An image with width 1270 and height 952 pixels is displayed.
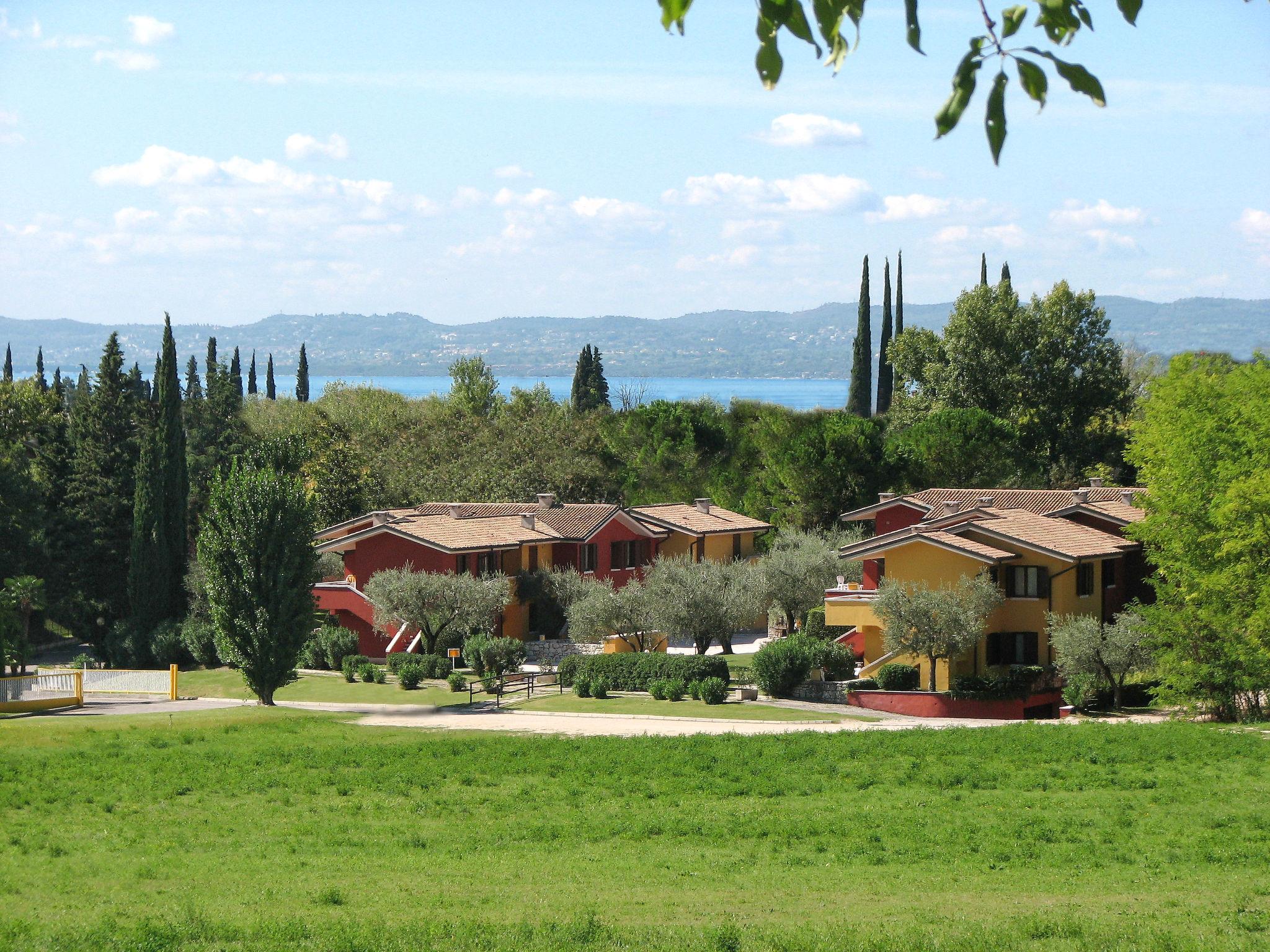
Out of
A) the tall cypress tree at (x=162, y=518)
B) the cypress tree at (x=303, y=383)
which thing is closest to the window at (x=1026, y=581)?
the tall cypress tree at (x=162, y=518)

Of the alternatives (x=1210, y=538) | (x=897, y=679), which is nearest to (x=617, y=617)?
(x=897, y=679)

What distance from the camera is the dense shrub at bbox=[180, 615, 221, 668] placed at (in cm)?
5650

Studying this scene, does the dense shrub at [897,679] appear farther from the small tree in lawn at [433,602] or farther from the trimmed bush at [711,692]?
the small tree in lawn at [433,602]

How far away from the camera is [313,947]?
1316 centimetres

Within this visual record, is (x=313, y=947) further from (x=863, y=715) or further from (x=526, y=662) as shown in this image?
(x=526, y=662)

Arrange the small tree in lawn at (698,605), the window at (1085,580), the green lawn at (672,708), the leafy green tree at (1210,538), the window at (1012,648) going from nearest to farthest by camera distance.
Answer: the leafy green tree at (1210,538) → the green lawn at (672,708) → the window at (1012,648) → the window at (1085,580) → the small tree in lawn at (698,605)

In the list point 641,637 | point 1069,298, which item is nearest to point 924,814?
point 641,637

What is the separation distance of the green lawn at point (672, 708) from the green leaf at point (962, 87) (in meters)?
34.6

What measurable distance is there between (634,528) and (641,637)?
1600 cm

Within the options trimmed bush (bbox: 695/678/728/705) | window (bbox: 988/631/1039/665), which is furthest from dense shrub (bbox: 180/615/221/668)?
window (bbox: 988/631/1039/665)

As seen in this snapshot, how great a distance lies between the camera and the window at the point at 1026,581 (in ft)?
152

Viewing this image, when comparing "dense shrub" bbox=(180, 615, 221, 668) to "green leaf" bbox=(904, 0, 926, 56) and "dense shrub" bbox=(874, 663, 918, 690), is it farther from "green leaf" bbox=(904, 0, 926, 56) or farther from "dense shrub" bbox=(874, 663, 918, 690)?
"green leaf" bbox=(904, 0, 926, 56)

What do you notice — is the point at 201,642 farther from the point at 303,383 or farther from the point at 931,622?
the point at 303,383

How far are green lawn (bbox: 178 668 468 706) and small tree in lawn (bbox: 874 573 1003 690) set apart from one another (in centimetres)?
1396
